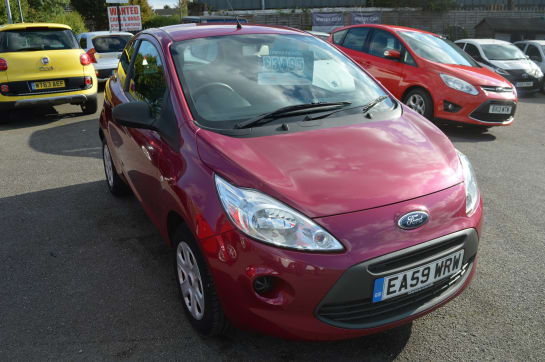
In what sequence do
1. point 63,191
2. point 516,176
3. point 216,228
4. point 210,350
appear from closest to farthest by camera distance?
point 216,228 < point 210,350 < point 63,191 < point 516,176

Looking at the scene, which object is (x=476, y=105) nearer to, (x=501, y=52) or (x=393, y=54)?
(x=393, y=54)

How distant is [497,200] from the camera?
15.5 feet

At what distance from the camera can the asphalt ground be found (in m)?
2.56

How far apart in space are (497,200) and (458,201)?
263 cm

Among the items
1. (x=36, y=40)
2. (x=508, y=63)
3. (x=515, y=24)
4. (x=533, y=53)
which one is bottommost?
(x=508, y=63)

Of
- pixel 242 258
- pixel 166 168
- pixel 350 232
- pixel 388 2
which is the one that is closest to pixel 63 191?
pixel 166 168

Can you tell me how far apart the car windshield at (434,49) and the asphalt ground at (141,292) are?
10.3ft

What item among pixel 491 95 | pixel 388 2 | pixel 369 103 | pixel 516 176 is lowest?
pixel 516 176

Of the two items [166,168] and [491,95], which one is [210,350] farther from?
[491,95]

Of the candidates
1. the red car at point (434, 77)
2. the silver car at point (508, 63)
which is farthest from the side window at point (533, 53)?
the red car at point (434, 77)

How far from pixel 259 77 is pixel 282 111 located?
1.36 ft

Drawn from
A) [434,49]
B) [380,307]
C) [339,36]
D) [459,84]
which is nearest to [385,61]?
[434,49]

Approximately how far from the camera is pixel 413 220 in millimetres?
2225

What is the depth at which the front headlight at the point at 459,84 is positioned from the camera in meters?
7.43
